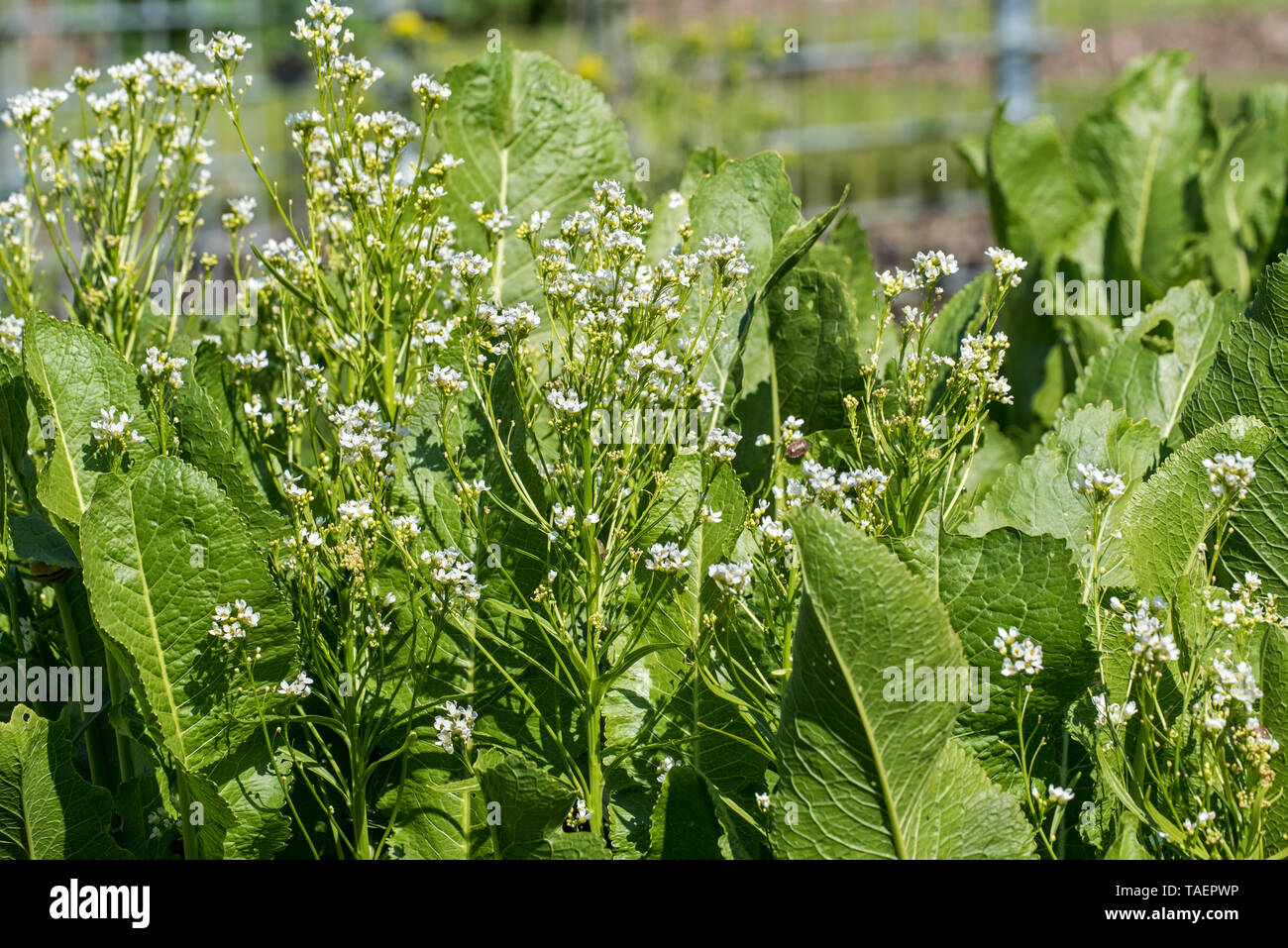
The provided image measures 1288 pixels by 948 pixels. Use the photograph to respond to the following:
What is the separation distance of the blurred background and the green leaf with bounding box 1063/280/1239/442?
565 cm

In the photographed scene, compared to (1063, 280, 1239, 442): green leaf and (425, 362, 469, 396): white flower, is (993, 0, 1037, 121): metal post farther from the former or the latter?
(425, 362, 469, 396): white flower

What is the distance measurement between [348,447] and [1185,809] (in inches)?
44.5

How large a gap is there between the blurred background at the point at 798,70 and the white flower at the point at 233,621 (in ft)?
20.6

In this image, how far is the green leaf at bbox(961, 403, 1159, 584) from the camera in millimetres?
1789

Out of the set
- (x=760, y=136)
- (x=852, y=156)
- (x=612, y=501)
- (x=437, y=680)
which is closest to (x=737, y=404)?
(x=612, y=501)

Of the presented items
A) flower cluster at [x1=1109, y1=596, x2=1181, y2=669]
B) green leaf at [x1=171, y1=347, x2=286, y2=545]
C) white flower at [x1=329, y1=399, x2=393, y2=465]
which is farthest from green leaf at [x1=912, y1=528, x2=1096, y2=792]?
green leaf at [x1=171, y1=347, x2=286, y2=545]

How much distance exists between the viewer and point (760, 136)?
938cm

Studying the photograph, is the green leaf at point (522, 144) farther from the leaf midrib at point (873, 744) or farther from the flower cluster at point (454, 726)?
the leaf midrib at point (873, 744)

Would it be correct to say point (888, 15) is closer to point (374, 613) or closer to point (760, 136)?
point (760, 136)

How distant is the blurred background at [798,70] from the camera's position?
28.7 feet

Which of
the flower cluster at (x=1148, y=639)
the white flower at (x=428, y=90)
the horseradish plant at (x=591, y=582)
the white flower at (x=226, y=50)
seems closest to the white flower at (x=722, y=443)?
the horseradish plant at (x=591, y=582)

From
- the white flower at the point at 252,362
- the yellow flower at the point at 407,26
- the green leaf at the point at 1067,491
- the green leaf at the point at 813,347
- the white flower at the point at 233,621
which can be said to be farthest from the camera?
the yellow flower at the point at 407,26

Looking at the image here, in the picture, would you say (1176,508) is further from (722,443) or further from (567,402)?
(567,402)

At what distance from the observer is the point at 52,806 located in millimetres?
1626
